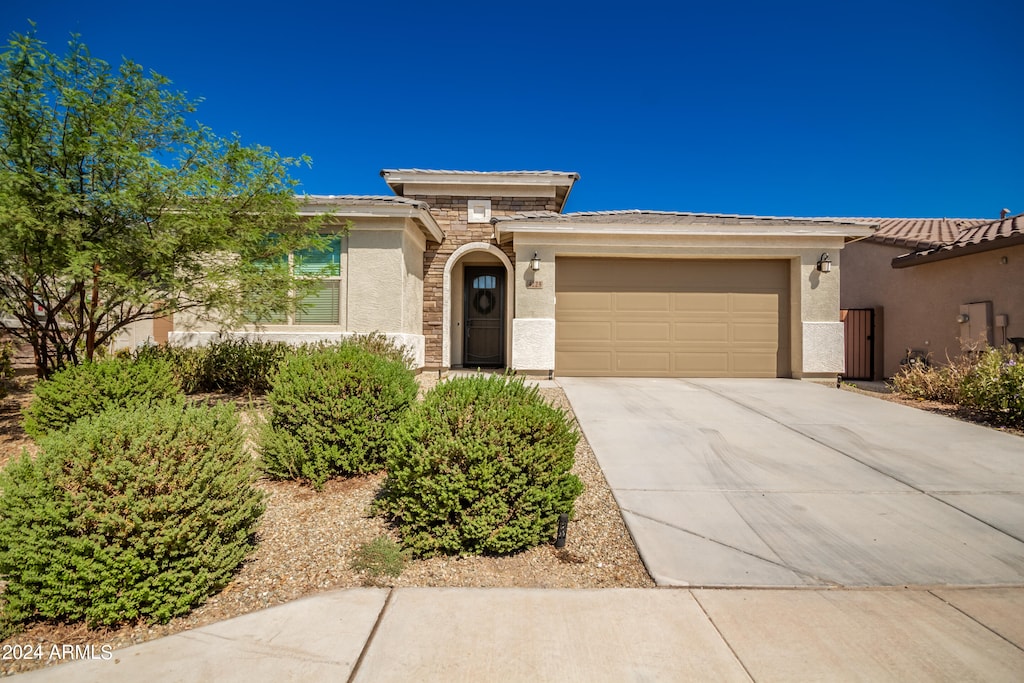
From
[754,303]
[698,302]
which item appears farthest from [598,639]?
[754,303]

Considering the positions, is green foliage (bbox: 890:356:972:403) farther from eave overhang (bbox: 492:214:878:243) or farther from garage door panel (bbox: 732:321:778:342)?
eave overhang (bbox: 492:214:878:243)

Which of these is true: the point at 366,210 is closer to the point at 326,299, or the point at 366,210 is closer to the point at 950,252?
the point at 326,299

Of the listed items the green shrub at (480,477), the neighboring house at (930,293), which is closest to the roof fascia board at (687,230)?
the neighboring house at (930,293)

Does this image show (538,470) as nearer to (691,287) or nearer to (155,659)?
(155,659)

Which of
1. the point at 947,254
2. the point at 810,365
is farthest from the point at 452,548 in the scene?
the point at 947,254

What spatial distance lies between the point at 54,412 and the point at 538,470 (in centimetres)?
526

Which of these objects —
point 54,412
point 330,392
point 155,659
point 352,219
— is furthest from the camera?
point 352,219

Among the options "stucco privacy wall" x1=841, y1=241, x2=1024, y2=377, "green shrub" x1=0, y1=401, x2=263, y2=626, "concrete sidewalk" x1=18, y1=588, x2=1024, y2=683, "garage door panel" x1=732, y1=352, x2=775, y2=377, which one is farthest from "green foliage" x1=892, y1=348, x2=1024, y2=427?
"green shrub" x1=0, y1=401, x2=263, y2=626

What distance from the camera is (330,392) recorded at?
4.44 metres

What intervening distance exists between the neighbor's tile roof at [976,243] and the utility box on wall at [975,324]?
1.11 meters

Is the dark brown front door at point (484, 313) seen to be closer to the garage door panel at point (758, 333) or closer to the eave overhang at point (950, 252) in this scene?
the garage door panel at point (758, 333)

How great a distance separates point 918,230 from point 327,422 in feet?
56.2

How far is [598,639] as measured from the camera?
8.18ft

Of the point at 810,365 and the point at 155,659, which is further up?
the point at 810,365
